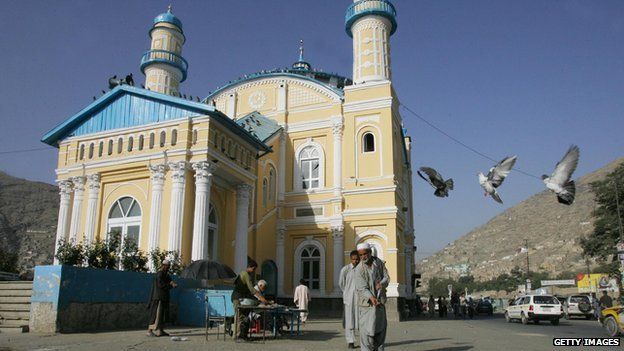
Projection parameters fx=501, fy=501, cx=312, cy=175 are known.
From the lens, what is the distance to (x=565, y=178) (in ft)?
41.7

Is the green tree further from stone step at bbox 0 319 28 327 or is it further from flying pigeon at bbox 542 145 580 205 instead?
stone step at bbox 0 319 28 327

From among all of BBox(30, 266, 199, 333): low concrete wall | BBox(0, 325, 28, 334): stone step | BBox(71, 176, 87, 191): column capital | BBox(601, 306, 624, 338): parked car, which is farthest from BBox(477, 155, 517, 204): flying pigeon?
BBox(71, 176, 87, 191): column capital

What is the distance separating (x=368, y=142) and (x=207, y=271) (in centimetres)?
1376

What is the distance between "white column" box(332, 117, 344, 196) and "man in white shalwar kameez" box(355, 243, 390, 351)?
63.9 ft

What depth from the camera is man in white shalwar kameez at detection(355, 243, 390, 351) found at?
650 cm

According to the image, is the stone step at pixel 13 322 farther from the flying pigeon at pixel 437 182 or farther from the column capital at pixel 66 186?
the flying pigeon at pixel 437 182

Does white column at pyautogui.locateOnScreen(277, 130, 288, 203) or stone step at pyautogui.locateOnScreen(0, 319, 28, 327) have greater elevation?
white column at pyautogui.locateOnScreen(277, 130, 288, 203)

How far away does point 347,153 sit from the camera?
26.1 metres

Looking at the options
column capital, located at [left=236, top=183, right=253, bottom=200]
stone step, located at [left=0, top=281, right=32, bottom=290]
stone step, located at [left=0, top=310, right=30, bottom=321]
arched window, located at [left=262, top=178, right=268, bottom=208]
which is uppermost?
arched window, located at [left=262, top=178, right=268, bottom=208]

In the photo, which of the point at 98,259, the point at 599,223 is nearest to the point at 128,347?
the point at 98,259

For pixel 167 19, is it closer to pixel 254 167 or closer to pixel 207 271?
pixel 254 167

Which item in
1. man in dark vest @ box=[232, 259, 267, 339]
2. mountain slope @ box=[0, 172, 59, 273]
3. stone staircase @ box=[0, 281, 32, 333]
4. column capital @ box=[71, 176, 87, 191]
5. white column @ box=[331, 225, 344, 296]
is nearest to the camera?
man in dark vest @ box=[232, 259, 267, 339]

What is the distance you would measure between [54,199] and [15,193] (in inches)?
208

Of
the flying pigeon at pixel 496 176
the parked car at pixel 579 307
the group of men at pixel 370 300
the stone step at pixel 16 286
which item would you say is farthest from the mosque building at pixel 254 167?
the group of men at pixel 370 300
